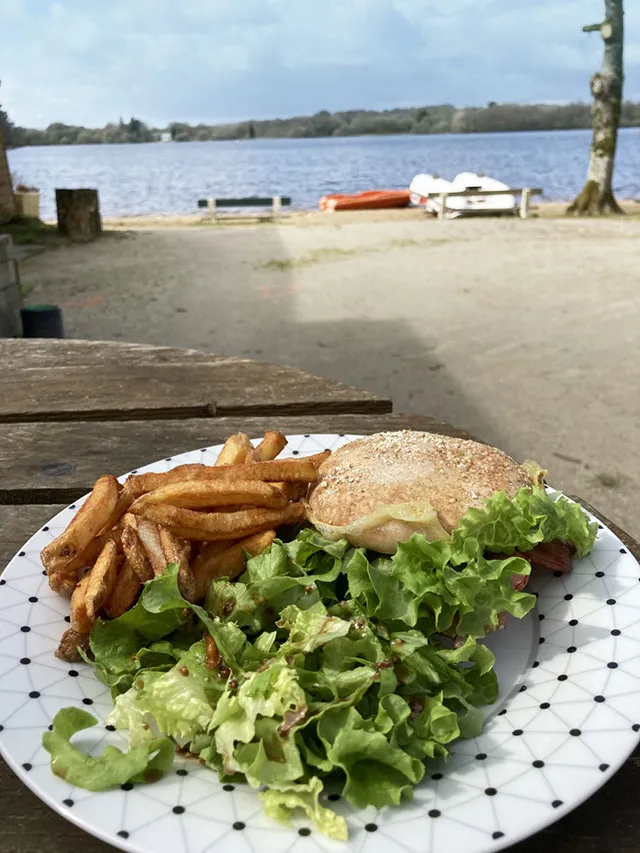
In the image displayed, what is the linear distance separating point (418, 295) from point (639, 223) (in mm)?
8924

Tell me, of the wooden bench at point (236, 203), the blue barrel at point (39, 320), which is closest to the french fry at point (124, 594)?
the blue barrel at point (39, 320)

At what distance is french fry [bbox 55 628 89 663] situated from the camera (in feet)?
4.67

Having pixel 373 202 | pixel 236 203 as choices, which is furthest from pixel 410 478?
pixel 373 202

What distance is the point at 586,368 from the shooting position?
24.8ft

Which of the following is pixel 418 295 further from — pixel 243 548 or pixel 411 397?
pixel 243 548

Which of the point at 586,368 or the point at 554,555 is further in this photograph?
the point at 586,368

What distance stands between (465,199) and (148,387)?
2435 cm

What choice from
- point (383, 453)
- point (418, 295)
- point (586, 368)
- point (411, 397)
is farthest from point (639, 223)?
point (383, 453)

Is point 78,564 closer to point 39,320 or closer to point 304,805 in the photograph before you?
point 304,805

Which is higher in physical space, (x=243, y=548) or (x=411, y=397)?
(x=243, y=548)

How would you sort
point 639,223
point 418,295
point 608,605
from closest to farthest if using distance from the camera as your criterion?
point 608,605, point 418,295, point 639,223

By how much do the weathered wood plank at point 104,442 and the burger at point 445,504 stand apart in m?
0.54

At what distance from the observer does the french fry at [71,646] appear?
4.67 ft

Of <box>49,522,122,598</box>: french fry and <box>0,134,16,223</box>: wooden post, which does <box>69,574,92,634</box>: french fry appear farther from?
<box>0,134,16,223</box>: wooden post
